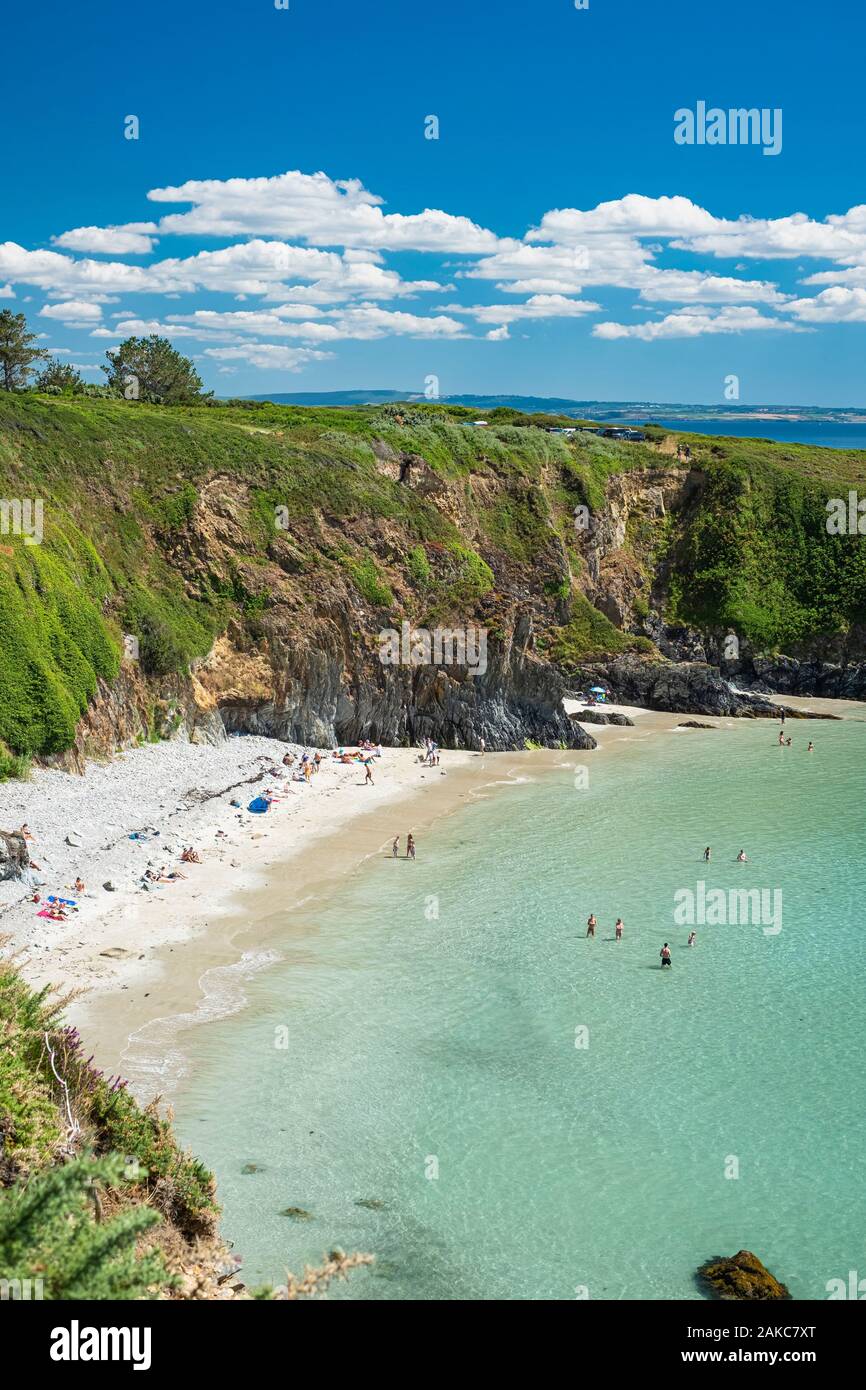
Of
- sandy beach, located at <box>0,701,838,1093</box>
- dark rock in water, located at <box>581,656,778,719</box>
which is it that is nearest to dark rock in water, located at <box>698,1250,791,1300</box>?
sandy beach, located at <box>0,701,838,1093</box>

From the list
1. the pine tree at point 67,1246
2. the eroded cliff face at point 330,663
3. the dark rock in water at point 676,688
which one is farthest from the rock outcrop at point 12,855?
the dark rock in water at point 676,688

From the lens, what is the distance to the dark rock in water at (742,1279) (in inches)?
719


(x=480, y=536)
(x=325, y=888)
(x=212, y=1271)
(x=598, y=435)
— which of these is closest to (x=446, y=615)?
(x=480, y=536)

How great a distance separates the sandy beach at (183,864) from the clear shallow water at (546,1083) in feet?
4.91

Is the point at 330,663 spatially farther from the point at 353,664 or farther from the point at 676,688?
the point at 676,688

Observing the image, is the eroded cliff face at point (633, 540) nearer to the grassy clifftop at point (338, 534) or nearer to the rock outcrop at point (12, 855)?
the grassy clifftop at point (338, 534)

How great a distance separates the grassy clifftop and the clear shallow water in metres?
16.4

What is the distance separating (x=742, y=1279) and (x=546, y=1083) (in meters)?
7.12

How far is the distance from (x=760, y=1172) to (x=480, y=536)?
53923 mm

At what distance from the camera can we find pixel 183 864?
37.2 meters

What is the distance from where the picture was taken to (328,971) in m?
30.3

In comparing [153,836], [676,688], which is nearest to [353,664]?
[153,836]

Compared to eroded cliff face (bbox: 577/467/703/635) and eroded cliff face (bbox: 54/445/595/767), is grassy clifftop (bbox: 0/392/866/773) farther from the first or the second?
eroded cliff face (bbox: 577/467/703/635)

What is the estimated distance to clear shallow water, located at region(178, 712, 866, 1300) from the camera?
19.7m
